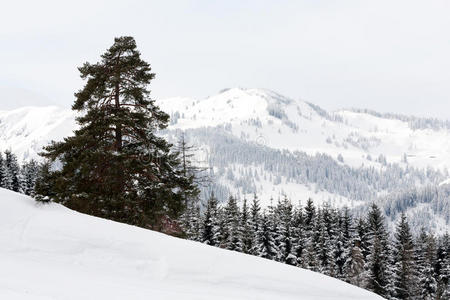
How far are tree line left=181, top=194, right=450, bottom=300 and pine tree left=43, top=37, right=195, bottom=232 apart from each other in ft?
61.0

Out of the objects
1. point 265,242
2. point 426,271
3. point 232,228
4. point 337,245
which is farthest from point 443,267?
point 232,228

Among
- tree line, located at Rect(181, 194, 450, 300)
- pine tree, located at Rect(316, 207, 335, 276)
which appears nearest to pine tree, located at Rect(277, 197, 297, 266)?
tree line, located at Rect(181, 194, 450, 300)

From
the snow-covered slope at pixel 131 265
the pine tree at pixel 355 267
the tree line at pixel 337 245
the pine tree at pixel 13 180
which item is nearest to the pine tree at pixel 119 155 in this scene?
the snow-covered slope at pixel 131 265

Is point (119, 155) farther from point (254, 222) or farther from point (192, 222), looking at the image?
point (254, 222)

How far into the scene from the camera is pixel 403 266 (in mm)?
37156

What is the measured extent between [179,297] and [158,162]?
9.78 metres

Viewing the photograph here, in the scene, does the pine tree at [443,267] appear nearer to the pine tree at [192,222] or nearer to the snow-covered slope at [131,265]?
the pine tree at [192,222]

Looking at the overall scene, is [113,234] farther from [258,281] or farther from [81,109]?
[81,109]

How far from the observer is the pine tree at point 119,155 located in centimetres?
1593

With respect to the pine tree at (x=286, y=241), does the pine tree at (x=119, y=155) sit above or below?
above

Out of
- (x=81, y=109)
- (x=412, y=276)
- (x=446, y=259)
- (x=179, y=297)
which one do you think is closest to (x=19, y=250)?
(x=179, y=297)

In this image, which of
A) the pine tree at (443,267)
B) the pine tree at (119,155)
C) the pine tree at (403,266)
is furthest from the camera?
the pine tree at (443,267)

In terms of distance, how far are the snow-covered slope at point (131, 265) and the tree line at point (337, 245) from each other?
24427mm

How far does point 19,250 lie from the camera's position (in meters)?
9.66
